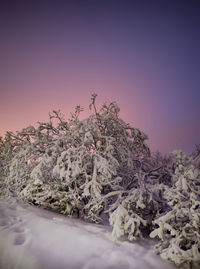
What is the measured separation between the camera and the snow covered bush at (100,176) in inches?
141

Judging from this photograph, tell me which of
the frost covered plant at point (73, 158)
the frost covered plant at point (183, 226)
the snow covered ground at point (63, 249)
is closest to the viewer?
the snow covered ground at point (63, 249)

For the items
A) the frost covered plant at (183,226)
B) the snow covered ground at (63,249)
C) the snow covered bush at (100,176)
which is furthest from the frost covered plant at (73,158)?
the frost covered plant at (183,226)

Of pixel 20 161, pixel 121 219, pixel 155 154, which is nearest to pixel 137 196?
pixel 121 219

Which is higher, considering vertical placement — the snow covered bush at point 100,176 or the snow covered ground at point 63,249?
the snow covered bush at point 100,176

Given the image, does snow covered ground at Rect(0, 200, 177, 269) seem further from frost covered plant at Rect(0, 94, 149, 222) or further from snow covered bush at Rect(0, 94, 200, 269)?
frost covered plant at Rect(0, 94, 149, 222)

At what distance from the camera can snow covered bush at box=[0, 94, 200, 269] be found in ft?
11.8

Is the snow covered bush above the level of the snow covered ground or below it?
above

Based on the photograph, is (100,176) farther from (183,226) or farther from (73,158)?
(183,226)

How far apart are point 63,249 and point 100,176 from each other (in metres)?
2.22

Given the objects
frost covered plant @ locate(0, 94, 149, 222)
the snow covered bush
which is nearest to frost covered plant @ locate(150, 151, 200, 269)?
the snow covered bush

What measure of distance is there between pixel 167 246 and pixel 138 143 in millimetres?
3915

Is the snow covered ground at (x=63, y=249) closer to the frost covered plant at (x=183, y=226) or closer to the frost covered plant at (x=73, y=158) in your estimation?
the frost covered plant at (x=183, y=226)

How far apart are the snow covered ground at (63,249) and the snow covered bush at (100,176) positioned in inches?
12.7

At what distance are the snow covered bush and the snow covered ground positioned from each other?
0.32 m
